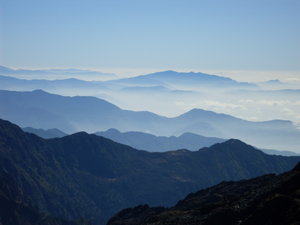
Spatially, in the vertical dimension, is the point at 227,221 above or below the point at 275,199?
below

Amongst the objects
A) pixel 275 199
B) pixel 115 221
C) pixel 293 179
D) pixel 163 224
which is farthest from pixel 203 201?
pixel 275 199

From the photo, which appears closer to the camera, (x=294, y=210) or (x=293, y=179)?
(x=294, y=210)

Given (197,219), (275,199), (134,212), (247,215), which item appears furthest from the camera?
(134,212)

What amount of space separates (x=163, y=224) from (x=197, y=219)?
7.14 meters

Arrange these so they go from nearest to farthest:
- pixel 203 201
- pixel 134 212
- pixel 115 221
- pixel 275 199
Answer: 1. pixel 275 199
2. pixel 203 201
3. pixel 115 221
4. pixel 134 212

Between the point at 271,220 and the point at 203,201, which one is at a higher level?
the point at 271,220

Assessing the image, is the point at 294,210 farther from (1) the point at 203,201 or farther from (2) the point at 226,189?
(2) the point at 226,189

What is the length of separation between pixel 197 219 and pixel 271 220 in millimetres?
26041

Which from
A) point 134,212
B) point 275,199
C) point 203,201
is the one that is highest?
point 275,199

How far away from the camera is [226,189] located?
448ft

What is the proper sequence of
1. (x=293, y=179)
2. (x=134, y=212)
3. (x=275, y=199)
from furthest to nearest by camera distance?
(x=134, y=212) < (x=293, y=179) < (x=275, y=199)

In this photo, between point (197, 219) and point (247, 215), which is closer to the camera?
point (247, 215)

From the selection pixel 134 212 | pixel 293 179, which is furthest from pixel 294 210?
pixel 134 212

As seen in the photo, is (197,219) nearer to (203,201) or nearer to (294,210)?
(294,210)
